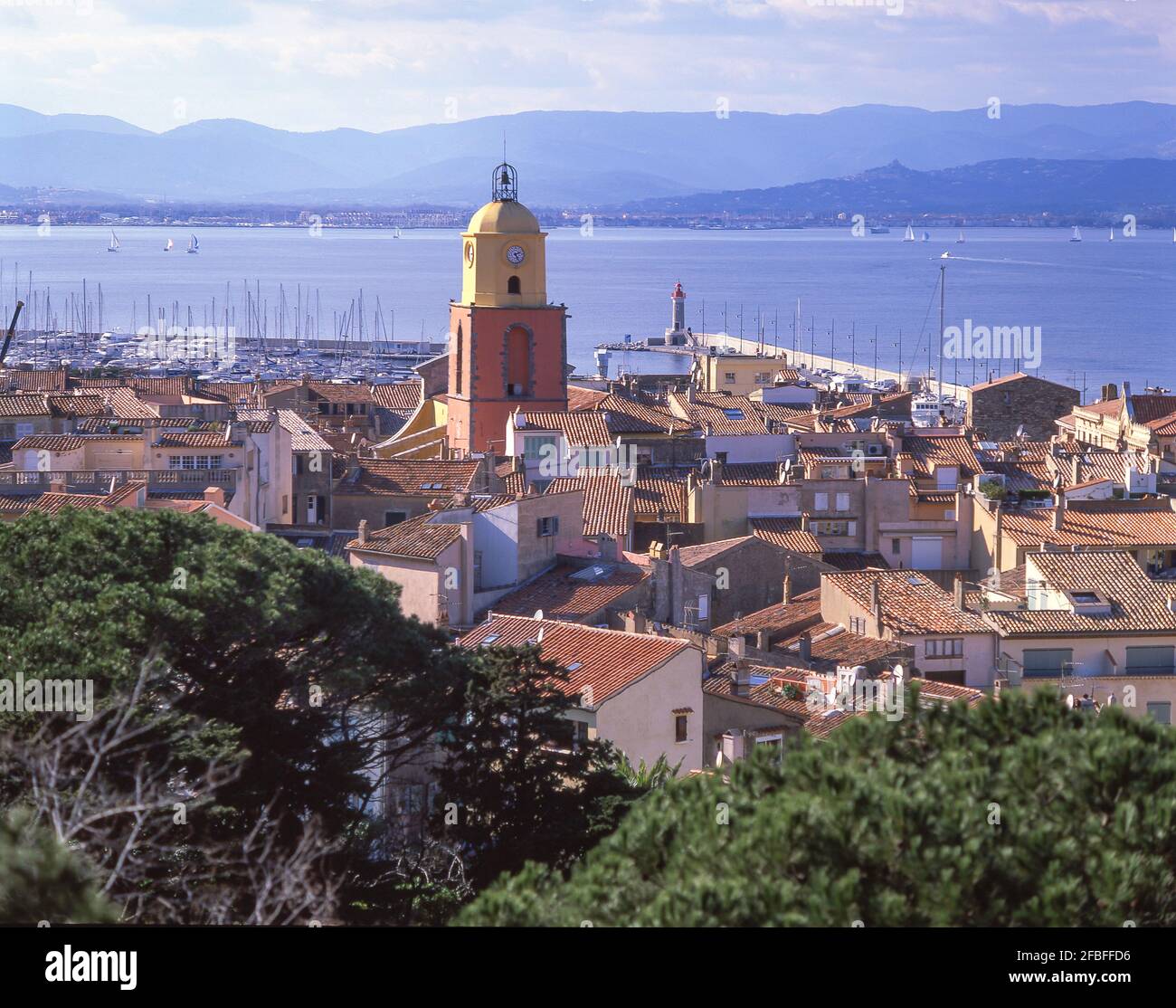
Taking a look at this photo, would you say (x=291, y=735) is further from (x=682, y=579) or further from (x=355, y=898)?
(x=682, y=579)

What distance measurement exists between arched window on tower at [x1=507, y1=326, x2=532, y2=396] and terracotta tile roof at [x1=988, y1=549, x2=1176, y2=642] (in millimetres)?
15687

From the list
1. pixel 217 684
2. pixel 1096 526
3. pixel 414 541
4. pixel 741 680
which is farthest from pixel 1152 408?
pixel 217 684

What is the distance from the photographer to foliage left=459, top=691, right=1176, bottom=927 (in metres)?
7.96

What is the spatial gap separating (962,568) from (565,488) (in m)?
5.45

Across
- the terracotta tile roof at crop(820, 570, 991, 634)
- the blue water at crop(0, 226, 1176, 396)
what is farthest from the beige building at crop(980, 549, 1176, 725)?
the blue water at crop(0, 226, 1176, 396)

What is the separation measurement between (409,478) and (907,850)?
20903mm

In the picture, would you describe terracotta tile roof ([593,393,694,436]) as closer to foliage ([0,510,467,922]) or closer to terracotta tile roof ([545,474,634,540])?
terracotta tile roof ([545,474,634,540])

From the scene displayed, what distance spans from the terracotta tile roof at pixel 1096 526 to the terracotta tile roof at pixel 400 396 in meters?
22.7

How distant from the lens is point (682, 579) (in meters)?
23.1

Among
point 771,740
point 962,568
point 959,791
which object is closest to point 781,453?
point 962,568

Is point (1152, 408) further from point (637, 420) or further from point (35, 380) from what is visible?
point (35, 380)

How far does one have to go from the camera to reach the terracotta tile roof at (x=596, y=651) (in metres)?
16.5

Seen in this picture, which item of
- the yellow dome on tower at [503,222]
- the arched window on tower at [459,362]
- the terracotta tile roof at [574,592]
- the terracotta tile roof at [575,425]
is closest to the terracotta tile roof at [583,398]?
the arched window on tower at [459,362]

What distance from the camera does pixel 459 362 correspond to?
37.8 metres
